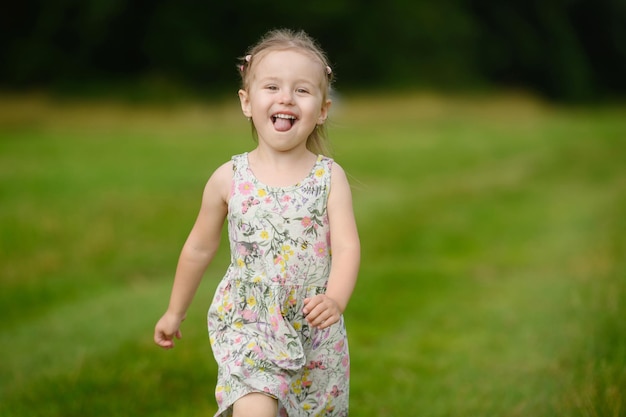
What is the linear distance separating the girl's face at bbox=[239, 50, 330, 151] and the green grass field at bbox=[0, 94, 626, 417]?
407 millimetres

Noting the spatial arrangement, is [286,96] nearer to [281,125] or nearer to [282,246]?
[281,125]

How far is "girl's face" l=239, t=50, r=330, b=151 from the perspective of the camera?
136 inches

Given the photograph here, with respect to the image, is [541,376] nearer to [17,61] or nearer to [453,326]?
[453,326]

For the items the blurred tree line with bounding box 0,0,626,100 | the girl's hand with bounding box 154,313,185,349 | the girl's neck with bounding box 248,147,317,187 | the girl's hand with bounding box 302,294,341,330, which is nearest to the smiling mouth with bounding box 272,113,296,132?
the girl's neck with bounding box 248,147,317,187

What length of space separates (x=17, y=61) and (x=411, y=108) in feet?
39.5

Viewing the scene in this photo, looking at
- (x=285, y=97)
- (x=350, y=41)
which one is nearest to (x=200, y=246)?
(x=285, y=97)

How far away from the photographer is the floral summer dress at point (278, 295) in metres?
3.39

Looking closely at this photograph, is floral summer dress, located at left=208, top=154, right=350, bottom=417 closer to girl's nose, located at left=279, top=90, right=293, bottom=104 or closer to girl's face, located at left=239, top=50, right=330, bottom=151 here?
girl's face, located at left=239, top=50, right=330, bottom=151

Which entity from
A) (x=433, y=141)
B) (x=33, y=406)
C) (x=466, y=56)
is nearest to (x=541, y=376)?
(x=33, y=406)

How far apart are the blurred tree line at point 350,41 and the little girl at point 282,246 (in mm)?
25198

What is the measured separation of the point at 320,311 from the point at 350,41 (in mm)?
30830

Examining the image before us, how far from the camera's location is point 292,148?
3.52 m

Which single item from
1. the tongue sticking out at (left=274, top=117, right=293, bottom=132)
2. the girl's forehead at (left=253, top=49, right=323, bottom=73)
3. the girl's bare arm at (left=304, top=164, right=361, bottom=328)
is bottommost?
the girl's bare arm at (left=304, top=164, right=361, bottom=328)

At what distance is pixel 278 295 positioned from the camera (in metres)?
3.42
